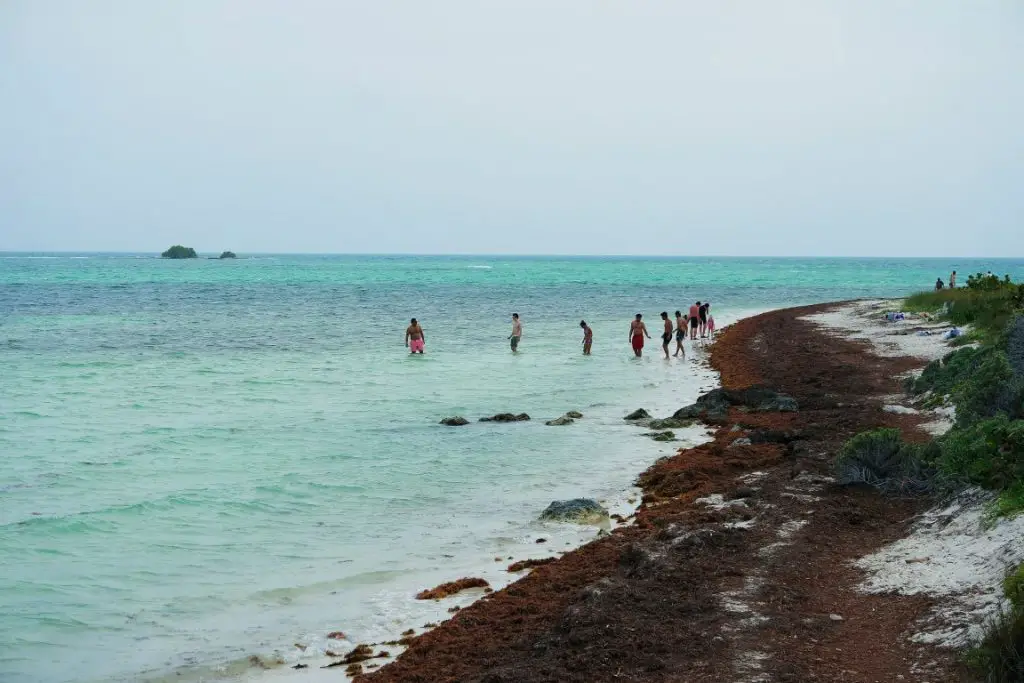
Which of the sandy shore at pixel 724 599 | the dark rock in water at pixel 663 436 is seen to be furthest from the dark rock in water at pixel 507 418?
the sandy shore at pixel 724 599

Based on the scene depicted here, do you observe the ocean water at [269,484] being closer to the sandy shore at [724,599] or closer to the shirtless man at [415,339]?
the shirtless man at [415,339]

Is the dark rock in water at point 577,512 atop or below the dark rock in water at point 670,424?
below

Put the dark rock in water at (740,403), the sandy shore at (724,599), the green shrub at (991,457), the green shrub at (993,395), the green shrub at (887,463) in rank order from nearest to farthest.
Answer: the sandy shore at (724,599)
the green shrub at (991,457)
the green shrub at (887,463)
the green shrub at (993,395)
the dark rock in water at (740,403)

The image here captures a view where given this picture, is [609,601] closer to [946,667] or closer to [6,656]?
[946,667]

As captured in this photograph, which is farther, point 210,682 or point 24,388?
point 24,388

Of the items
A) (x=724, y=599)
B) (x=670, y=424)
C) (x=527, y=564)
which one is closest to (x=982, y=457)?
(x=724, y=599)

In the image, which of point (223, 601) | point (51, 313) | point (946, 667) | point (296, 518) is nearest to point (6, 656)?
point (223, 601)

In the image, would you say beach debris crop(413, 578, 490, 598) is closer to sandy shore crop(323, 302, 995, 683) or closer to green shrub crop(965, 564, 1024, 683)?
sandy shore crop(323, 302, 995, 683)

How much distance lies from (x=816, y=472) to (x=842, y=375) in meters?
10.5

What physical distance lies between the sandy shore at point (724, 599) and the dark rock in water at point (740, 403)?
15.2 feet

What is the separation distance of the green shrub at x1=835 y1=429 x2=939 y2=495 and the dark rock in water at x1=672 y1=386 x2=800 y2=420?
678 cm

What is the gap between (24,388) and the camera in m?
24.5

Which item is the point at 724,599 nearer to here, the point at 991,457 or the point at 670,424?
the point at 991,457

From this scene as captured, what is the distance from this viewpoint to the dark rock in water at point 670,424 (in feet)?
58.9
